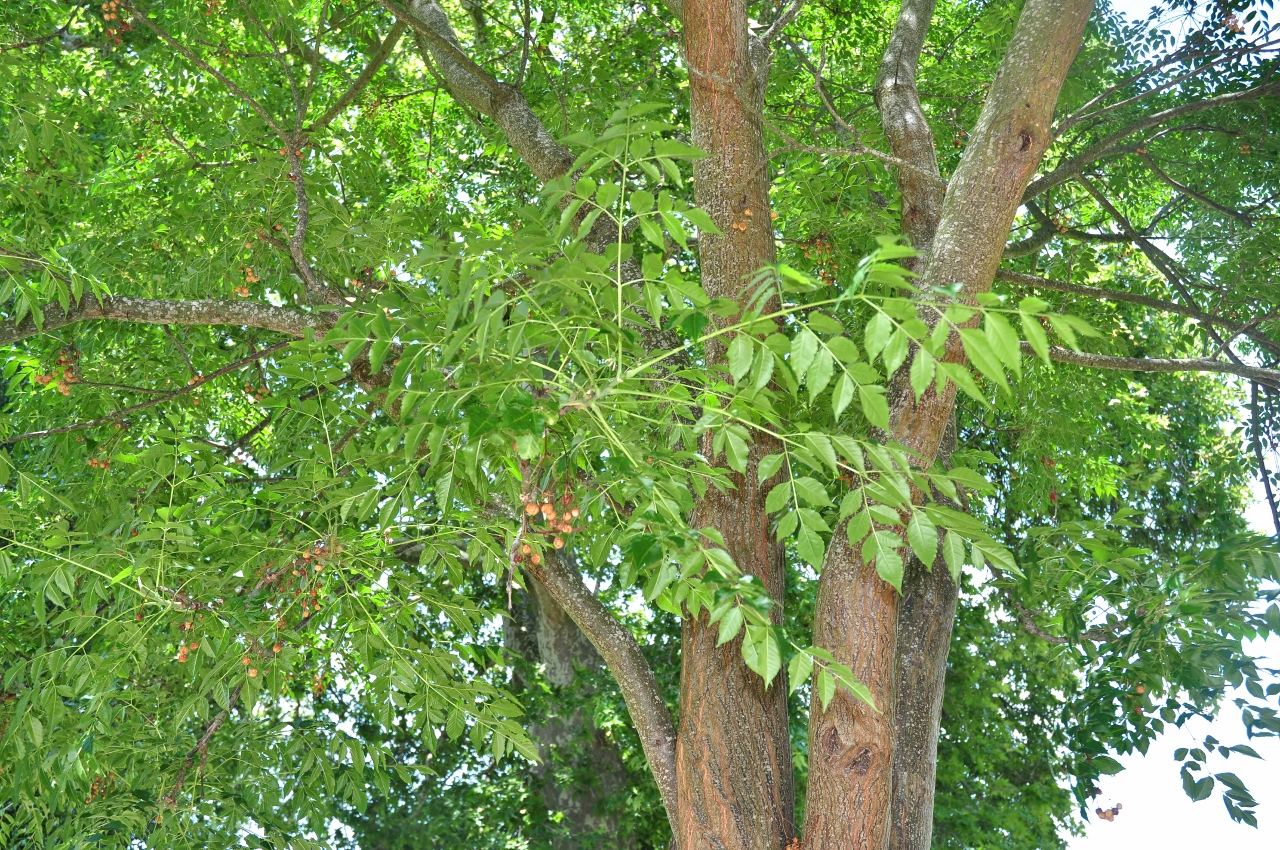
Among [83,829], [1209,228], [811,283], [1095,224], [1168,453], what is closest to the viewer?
[811,283]

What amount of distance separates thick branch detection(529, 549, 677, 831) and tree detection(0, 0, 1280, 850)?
0.02 metres

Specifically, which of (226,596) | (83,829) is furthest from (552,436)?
(83,829)

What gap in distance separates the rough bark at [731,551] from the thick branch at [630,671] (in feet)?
0.75

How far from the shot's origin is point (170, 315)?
3.23 metres

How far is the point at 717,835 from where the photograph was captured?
291 cm

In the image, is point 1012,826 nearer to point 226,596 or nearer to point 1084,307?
point 1084,307

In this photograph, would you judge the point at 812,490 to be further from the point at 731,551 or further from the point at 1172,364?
the point at 1172,364

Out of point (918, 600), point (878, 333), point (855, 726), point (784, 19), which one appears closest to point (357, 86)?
point (784, 19)

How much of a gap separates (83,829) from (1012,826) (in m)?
5.52

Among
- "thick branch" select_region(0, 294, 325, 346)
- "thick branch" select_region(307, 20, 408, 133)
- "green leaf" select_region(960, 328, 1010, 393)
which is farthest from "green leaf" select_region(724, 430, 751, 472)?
"thick branch" select_region(307, 20, 408, 133)

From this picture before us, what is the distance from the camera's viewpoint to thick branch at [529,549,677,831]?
3.31 metres

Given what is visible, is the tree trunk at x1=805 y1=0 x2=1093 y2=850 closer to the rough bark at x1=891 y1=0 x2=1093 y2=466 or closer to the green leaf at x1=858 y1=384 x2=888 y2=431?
the rough bark at x1=891 y1=0 x2=1093 y2=466

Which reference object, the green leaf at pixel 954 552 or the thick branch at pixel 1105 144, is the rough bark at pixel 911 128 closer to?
the thick branch at pixel 1105 144

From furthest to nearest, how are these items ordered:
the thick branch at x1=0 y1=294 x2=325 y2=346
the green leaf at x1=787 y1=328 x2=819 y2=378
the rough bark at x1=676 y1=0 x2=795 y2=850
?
the thick branch at x1=0 y1=294 x2=325 y2=346 → the rough bark at x1=676 y1=0 x2=795 y2=850 → the green leaf at x1=787 y1=328 x2=819 y2=378
